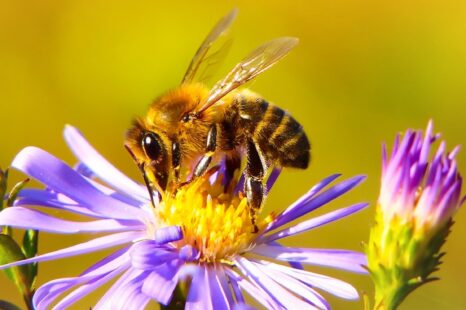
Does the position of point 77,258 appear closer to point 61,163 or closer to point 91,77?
point 91,77

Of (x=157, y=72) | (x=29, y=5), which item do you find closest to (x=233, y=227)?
(x=157, y=72)

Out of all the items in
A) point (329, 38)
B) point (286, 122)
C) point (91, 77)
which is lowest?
point (286, 122)

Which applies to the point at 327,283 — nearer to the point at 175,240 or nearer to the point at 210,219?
the point at 175,240

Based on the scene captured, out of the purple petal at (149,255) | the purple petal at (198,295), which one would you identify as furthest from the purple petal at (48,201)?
the purple petal at (198,295)

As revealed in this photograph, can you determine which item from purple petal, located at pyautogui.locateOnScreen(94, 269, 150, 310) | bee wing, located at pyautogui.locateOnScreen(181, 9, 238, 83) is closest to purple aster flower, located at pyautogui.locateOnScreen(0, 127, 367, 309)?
purple petal, located at pyautogui.locateOnScreen(94, 269, 150, 310)

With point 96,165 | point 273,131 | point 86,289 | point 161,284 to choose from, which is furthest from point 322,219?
point 96,165

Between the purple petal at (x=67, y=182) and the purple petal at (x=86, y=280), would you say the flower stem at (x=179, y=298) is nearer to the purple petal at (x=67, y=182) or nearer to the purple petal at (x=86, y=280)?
the purple petal at (x=86, y=280)
